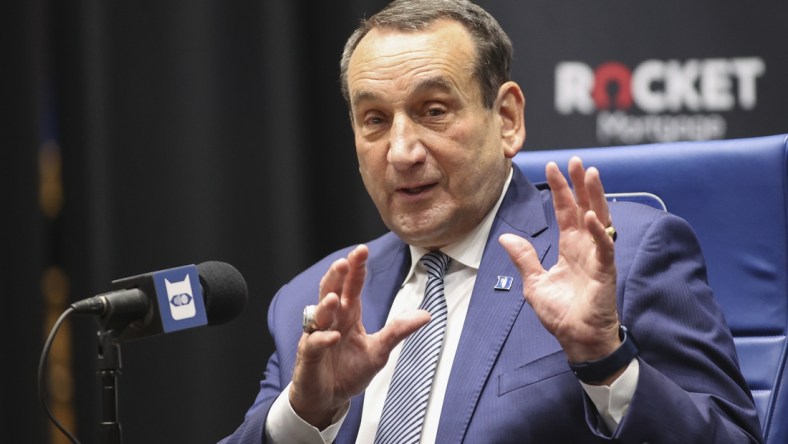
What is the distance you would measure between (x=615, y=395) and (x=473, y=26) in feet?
3.26

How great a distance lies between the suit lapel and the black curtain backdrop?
1083mm

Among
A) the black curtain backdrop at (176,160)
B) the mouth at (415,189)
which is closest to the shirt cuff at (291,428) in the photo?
the mouth at (415,189)

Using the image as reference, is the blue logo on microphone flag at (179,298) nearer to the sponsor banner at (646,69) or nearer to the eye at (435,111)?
the eye at (435,111)

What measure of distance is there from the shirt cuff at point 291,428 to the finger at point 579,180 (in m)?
0.64

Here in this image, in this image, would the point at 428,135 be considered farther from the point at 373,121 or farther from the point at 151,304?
the point at 151,304

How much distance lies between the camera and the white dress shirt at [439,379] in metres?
1.74

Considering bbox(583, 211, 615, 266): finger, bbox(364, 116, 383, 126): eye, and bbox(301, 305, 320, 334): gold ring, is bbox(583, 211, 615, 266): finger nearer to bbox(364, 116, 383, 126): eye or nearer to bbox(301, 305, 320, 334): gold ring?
bbox(301, 305, 320, 334): gold ring

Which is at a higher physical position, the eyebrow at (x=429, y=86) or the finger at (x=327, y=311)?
the eyebrow at (x=429, y=86)

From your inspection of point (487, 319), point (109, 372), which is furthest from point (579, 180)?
point (109, 372)

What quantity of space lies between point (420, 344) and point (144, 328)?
68cm

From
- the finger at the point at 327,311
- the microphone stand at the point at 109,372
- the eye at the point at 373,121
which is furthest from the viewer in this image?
the eye at the point at 373,121

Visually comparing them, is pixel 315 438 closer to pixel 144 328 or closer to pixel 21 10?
pixel 144 328

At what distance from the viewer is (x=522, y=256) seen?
1.81 meters

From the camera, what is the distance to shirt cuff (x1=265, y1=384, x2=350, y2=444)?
201 centimetres
